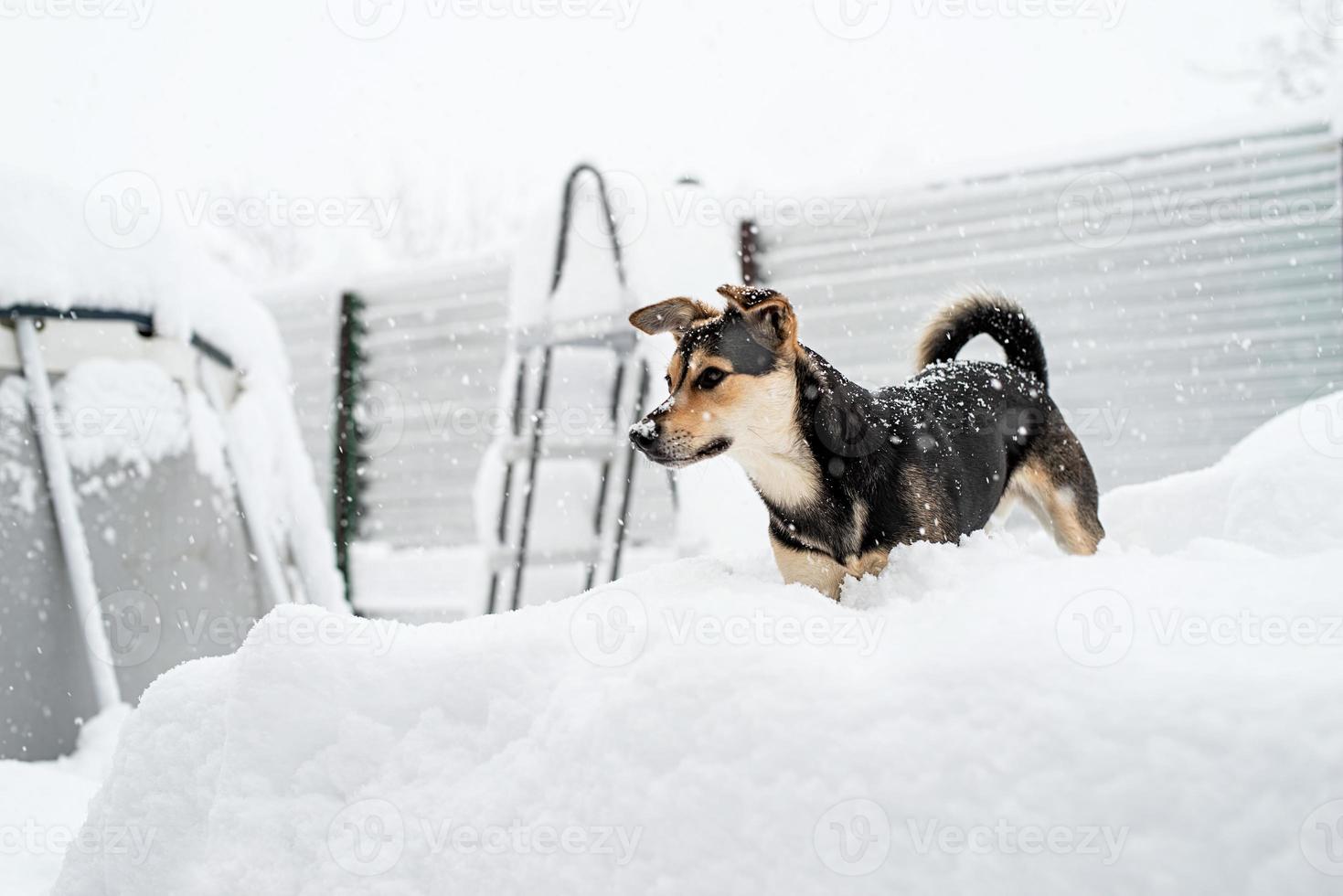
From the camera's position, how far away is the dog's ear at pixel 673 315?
222 centimetres

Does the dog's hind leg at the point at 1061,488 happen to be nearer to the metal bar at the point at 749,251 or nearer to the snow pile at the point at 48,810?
the snow pile at the point at 48,810

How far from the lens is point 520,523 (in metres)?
4.58

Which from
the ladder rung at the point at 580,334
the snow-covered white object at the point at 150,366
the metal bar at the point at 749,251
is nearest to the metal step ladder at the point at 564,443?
the ladder rung at the point at 580,334

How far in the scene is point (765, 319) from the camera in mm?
2074

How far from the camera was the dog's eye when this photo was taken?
2.04 metres

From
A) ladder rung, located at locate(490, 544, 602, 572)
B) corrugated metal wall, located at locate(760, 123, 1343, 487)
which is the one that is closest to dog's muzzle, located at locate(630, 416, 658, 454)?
ladder rung, located at locate(490, 544, 602, 572)

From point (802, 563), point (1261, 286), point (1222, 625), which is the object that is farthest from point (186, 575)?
point (1261, 286)

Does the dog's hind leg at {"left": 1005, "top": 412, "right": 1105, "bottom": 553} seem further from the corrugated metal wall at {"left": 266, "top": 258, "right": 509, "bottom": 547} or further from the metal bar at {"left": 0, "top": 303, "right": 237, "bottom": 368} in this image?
the corrugated metal wall at {"left": 266, "top": 258, "right": 509, "bottom": 547}

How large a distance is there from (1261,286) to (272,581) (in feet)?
17.4

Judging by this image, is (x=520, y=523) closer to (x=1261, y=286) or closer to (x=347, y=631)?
(x=347, y=631)

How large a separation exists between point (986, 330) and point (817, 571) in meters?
1.47

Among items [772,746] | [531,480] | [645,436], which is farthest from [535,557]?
[772,746]

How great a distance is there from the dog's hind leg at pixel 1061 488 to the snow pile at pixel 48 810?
96.8 inches

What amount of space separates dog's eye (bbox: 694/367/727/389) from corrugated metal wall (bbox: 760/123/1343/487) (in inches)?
120
